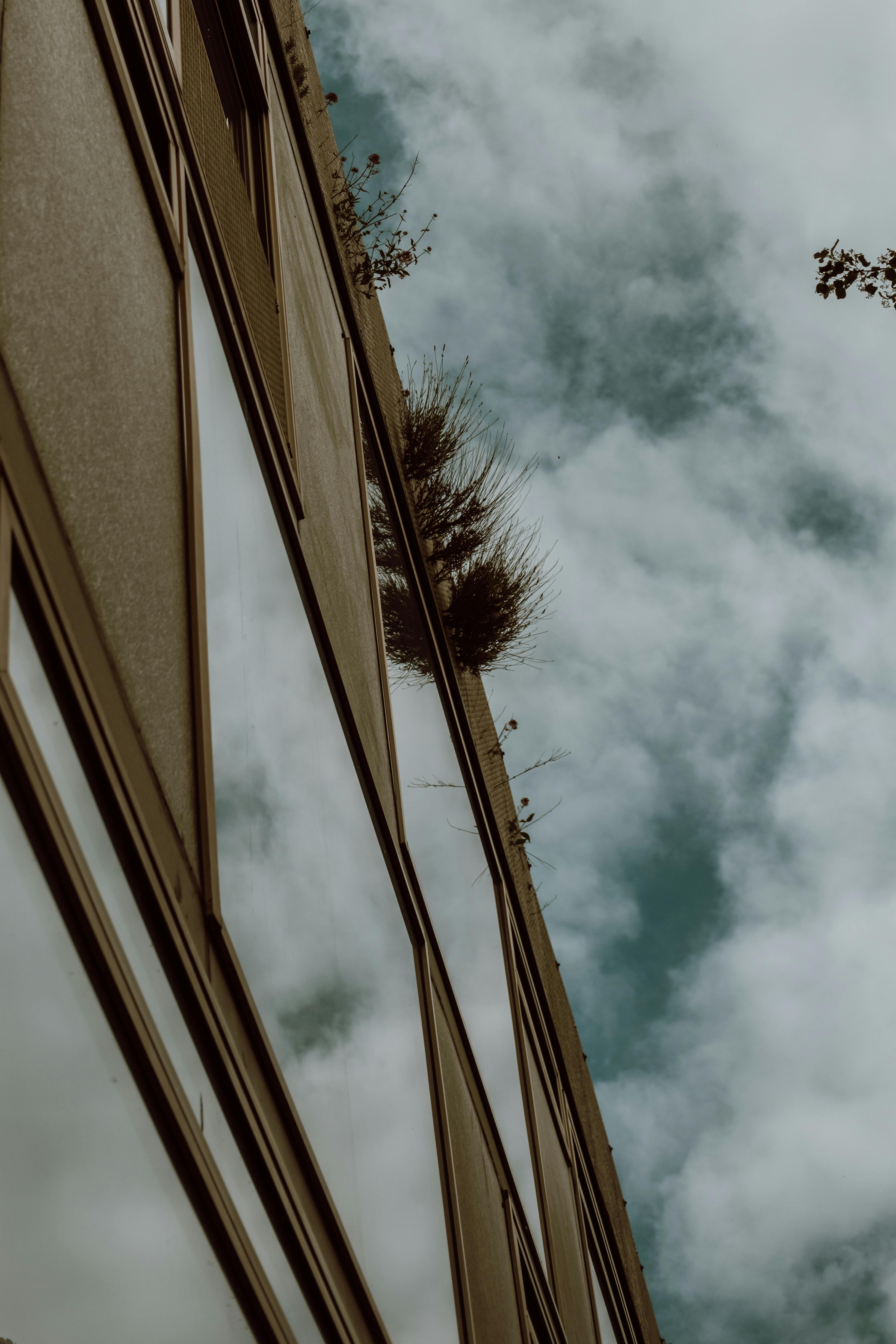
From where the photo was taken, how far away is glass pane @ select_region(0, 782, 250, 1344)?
1.37 m

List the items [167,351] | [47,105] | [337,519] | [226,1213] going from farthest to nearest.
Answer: [337,519]
[167,351]
[47,105]
[226,1213]

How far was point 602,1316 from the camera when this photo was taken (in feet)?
25.4

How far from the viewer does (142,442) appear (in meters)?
2.48

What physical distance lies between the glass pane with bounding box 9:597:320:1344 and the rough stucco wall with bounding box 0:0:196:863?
1.01 ft

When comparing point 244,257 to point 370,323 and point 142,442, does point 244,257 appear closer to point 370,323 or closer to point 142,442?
point 142,442

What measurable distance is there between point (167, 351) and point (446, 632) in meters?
4.77

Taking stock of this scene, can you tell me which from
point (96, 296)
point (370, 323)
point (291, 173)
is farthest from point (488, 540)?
point (96, 296)

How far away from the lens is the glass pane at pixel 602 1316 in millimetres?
7535

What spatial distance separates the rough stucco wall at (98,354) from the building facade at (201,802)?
0.01 m

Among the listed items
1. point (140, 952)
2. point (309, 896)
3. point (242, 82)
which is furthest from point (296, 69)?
point (140, 952)

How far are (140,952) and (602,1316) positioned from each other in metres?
7.33

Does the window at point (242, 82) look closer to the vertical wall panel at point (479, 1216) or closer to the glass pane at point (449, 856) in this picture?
the glass pane at point (449, 856)

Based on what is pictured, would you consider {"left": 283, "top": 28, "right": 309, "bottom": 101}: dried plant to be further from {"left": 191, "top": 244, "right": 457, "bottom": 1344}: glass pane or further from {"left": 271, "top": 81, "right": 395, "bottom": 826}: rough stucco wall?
{"left": 191, "top": 244, "right": 457, "bottom": 1344}: glass pane

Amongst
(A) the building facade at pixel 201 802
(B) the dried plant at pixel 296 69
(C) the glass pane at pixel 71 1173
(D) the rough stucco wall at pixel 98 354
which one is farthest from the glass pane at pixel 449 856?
(C) the glass pane at pixel 71 1173
